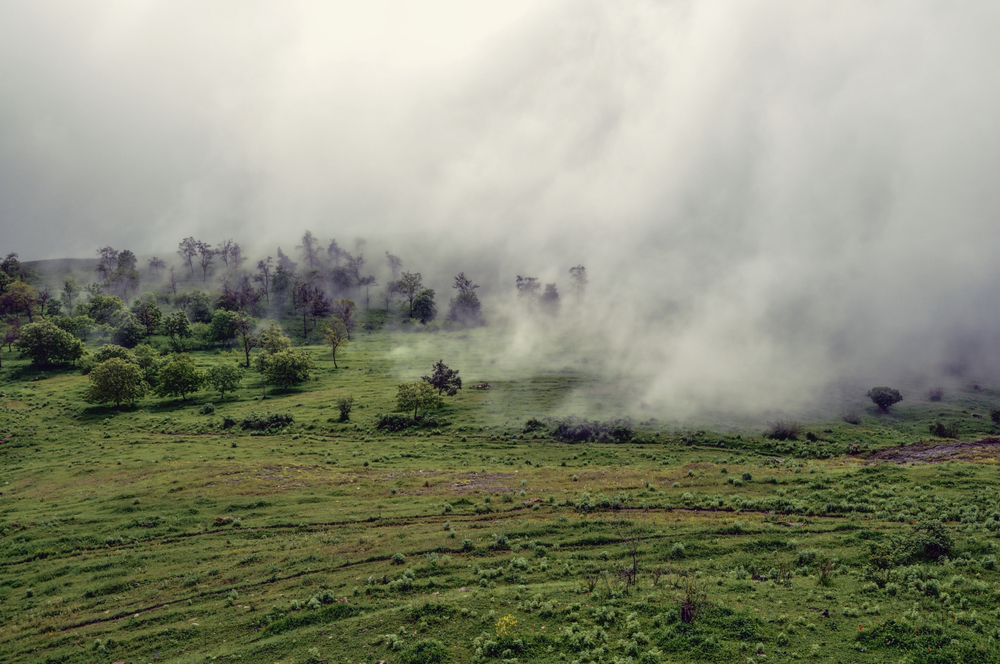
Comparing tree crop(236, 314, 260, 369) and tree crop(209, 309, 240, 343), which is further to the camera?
tree crop(209, 309, 240, 343)

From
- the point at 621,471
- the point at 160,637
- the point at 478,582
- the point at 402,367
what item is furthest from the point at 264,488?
the point at 402,367

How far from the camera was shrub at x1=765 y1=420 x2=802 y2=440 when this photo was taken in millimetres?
76125

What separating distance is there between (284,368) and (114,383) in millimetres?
33082

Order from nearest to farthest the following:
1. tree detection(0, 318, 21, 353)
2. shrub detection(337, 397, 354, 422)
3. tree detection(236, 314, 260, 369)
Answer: shrub detection(337, 397, 354, 422) → tree detection(0, 318, 21, 353) → tree detection(236, 314, 260, 369)

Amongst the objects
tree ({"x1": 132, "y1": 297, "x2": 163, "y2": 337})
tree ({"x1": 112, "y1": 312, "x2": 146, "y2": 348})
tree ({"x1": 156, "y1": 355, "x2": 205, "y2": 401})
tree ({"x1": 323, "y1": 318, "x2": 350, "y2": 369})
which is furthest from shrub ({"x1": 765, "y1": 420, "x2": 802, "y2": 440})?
tree ({"x1": 132, "y1": 297, "x2": 163, "y2": 337})

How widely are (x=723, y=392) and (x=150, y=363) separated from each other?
448 ft

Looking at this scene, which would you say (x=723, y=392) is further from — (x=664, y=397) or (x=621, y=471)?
(x=621, y=471)

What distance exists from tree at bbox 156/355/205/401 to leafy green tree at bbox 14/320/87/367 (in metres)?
44.8

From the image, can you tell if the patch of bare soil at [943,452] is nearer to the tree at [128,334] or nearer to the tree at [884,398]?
the tree at [884,398]

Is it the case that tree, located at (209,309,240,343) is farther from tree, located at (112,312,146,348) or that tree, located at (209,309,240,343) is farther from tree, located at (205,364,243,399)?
tree, located at (205,364,243,399)

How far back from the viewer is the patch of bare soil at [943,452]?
57.7 metres

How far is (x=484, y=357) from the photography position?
150 metres

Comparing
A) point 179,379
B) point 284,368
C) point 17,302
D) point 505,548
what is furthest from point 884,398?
point 17,302

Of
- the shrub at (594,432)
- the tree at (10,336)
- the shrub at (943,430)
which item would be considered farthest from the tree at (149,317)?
the shrub at (943,430)
